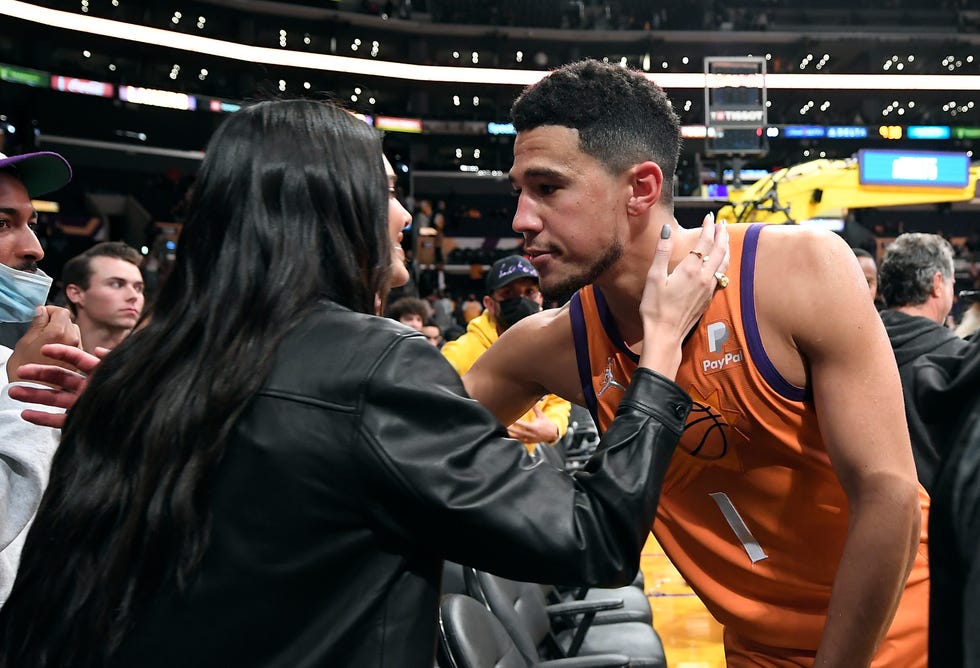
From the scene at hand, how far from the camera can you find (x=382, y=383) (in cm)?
113

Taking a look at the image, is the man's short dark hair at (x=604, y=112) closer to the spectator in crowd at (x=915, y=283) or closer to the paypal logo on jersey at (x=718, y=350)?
the paypal logo on jersey at (x=718, y=350)

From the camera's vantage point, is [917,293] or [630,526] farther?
[917,293]

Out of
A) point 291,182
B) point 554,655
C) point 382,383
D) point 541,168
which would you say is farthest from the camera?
point 554,655

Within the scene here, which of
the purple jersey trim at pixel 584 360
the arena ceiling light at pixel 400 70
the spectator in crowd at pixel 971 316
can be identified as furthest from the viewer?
the arena ceiling light at pixel 400 70

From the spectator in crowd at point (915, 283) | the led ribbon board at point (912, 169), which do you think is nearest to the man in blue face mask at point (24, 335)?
the spectator in crowd at point (915, 283)

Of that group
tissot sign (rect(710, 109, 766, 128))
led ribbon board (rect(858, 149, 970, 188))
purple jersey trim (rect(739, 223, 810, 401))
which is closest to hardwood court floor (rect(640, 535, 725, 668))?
purple jersey trim (rect(739, 223, 810, 401))

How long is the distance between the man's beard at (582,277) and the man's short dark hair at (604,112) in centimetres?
17

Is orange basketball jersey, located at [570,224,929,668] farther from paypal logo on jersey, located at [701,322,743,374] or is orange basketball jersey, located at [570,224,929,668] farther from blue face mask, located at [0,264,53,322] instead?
blue face mask, located at [0,264,53,322]

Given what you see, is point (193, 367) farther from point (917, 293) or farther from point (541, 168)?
point (917, 293)

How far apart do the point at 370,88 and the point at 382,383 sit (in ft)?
101

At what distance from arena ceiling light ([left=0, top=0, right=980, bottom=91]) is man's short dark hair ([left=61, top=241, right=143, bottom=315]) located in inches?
837

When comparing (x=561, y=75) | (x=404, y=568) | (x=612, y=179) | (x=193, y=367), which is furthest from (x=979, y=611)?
(x=561, y=75)

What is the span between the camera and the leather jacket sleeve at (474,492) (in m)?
1.12

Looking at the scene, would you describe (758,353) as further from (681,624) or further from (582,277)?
(681,624)
